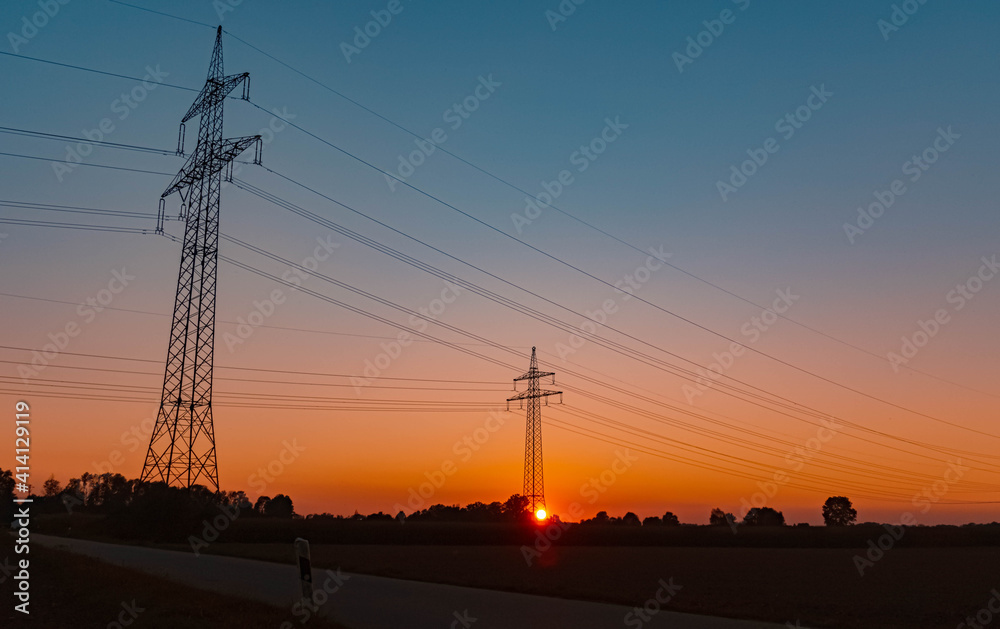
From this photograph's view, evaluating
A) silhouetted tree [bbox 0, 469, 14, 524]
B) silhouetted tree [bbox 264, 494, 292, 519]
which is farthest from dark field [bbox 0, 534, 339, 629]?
silhouetted tree [bbox 264, 494, 292, 519]

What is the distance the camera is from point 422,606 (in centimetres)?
1688

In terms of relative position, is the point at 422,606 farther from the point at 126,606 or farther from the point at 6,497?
the point at 6,497

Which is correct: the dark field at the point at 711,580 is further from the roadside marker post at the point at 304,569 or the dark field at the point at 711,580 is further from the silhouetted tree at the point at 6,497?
the silhouetted tree at the point at 6,497

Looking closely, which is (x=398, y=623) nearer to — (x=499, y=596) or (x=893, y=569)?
(x=499, y=596)

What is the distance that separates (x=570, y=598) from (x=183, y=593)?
357 inches

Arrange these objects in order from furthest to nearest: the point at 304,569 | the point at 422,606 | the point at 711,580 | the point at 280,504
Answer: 1. the point at 280,504
2. the point at 711,580
3. the point at 422,606
4. the point at 304,569

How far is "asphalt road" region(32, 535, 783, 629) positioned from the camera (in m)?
14.4

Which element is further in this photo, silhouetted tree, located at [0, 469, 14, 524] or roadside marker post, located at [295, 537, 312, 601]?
silhouetted tree, located at [0, 469, 14, 524]

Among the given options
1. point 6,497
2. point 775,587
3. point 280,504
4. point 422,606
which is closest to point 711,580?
point 775,587

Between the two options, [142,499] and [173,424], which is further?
[142,499]

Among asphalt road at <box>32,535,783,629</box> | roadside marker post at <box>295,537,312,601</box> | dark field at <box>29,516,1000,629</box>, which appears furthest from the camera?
dark field at <box>29,516,1000,629</box>

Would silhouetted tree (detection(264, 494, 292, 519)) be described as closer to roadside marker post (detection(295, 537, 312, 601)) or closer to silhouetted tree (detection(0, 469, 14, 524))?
silhouetted tree (detection(0, 469, 14, 524))

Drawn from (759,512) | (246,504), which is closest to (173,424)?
(246,504)

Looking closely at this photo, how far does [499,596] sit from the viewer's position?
1911cm
